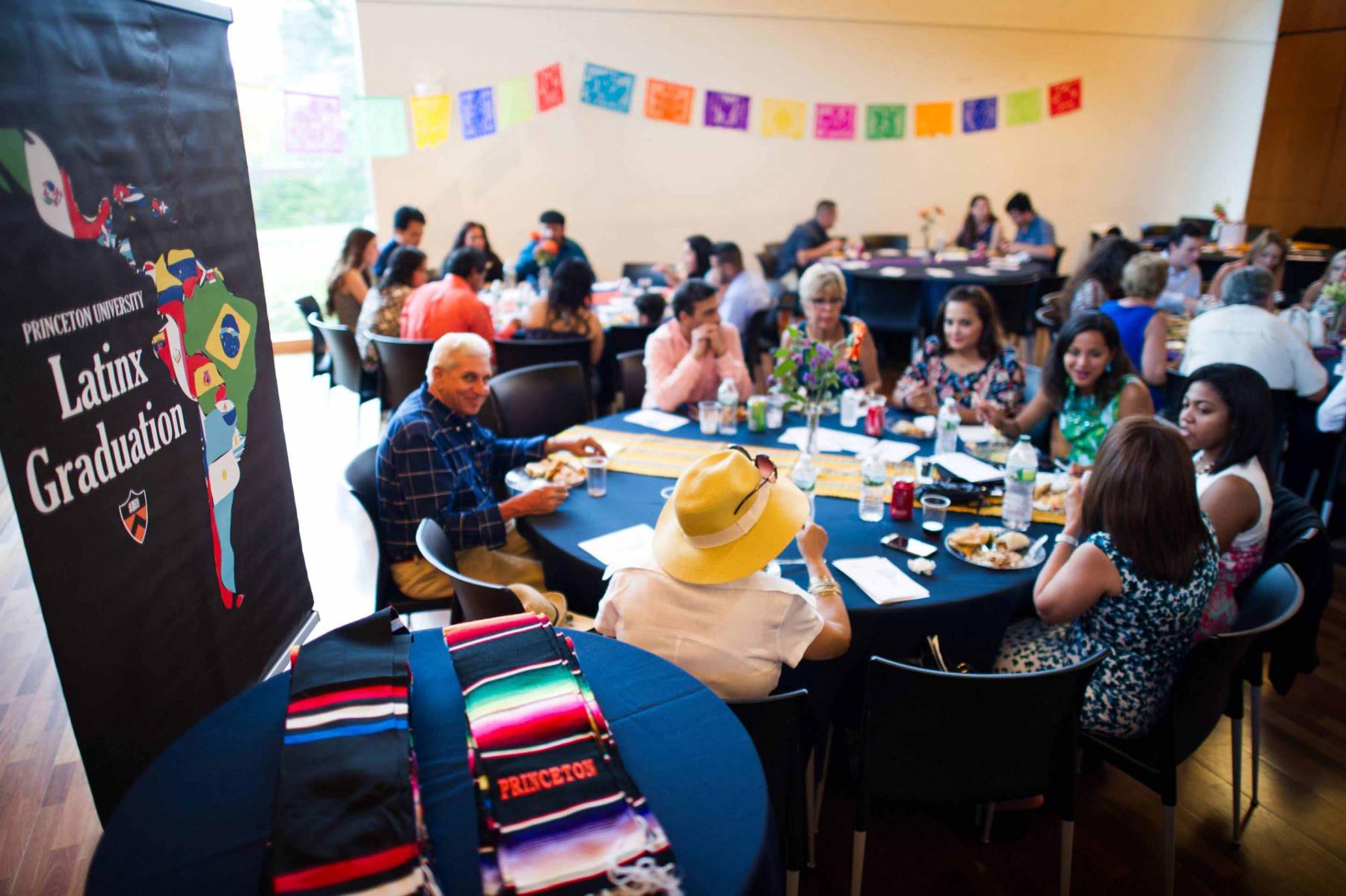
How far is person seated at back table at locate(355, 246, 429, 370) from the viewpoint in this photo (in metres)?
5.51

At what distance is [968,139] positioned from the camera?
32.7ft

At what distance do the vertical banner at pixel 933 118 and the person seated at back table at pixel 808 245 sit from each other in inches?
73.3

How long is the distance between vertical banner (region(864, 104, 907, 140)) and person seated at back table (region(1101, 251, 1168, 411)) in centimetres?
561

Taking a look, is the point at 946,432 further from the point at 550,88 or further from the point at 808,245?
the point at 550,88

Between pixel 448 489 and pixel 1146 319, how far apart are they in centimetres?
375

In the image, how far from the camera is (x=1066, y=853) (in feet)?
6.97

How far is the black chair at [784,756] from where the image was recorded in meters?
1.78

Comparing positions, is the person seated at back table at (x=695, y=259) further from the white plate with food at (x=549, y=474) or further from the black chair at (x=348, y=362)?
the white plate with food at (x=549, y=474)

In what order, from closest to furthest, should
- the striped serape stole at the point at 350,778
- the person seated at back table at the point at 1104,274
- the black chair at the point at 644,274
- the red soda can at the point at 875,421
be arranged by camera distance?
the striped serape stole at the point at 350,778
the red soda can at the point at 875,421
the person seated at back table at the point at 1104,274
the black chair at the point at 644,274

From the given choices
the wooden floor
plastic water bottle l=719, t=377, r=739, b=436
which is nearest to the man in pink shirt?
plastic water bottle l=719, t=377, r=739, b=436

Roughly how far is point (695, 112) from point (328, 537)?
6.32 meters

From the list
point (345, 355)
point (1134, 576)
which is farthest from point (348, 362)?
point (1134, 576)

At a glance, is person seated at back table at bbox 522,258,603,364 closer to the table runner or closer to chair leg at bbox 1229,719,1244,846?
the table runner

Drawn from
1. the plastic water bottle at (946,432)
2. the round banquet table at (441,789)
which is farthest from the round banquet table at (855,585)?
the round banquet table at (441,789)
